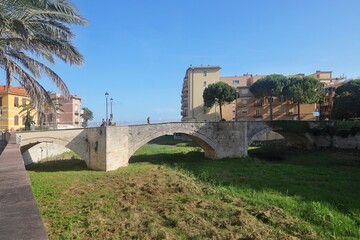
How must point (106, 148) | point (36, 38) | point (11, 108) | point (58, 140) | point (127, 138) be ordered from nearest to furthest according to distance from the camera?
point (36, 38) → point (58, 140) → point (106, 148) → point (127, 138) → point (11, 108)

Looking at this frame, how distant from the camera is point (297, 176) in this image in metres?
18.7

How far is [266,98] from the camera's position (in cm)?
4869

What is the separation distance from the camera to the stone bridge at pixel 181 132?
20.5m

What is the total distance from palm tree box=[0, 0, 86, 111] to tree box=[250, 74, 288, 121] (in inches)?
1523

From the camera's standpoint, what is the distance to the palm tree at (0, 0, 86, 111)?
6.84m

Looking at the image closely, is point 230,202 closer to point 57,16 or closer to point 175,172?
point 175,172

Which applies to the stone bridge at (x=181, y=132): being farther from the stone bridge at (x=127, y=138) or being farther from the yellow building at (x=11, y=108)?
the yellow building at (x=11, y=108)

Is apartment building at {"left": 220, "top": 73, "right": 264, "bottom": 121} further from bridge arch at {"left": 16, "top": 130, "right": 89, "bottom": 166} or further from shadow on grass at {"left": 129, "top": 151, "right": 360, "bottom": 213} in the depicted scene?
bridge arch at {"left": 16, "top": 130, "right": 89, "bottom": 166}

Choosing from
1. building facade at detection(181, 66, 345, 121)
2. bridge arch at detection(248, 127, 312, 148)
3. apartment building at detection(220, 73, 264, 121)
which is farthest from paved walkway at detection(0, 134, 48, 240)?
apartment building at detection(220, 73, 264, 121)

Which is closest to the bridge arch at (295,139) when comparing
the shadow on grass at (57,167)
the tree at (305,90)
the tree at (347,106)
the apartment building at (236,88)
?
the tree at (347,106)

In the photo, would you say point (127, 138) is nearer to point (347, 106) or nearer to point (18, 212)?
point (18, 212)

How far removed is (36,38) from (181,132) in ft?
63.8

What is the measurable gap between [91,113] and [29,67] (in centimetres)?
9419

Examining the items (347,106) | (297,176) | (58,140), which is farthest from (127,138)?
(347,106)
